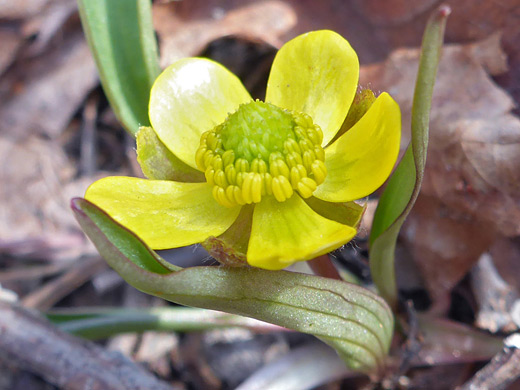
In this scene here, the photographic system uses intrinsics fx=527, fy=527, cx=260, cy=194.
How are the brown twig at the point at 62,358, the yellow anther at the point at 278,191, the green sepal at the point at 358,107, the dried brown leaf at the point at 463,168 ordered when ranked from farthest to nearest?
the dried brown leaf at the point at 463,168 < the brown twig at the point at 62,358 < the green sepal at the point at 358,107 < the yellow anther at the point at 278,191

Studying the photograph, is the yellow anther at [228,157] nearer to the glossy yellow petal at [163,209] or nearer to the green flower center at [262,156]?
the green flower center at [262,156]

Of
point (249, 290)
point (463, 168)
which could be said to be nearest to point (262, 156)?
point (249, 290)

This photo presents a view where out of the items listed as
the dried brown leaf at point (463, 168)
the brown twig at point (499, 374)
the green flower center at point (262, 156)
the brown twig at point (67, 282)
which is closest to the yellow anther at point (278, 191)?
the green flower center at point (262, 156)

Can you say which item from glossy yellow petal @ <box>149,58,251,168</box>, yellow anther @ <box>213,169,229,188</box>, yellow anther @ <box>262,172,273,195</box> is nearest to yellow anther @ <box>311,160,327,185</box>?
yellow anther @ <box>262,172,273,195</box>

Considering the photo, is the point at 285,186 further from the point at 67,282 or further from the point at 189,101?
the point at 67,282

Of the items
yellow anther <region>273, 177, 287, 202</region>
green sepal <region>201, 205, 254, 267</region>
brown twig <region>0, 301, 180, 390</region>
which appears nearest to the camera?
green sepal <region>201, 205, 254, 267</region>

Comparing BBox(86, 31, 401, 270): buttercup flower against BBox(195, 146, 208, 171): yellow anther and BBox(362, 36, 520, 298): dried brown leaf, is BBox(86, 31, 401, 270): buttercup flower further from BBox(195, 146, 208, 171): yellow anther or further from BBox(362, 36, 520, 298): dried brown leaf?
BBox(362, 36, 520, 298): dried brown leaf

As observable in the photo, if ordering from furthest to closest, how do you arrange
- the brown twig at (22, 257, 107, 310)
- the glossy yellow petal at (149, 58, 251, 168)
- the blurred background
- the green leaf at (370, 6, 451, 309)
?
1. the brown twig at (22, 257, 107, 310)
2. the blurred background
3. the glossy yellow petal at (149, 58, 251, 168)
4. the green leaf at (370, 6, 451, 309)
